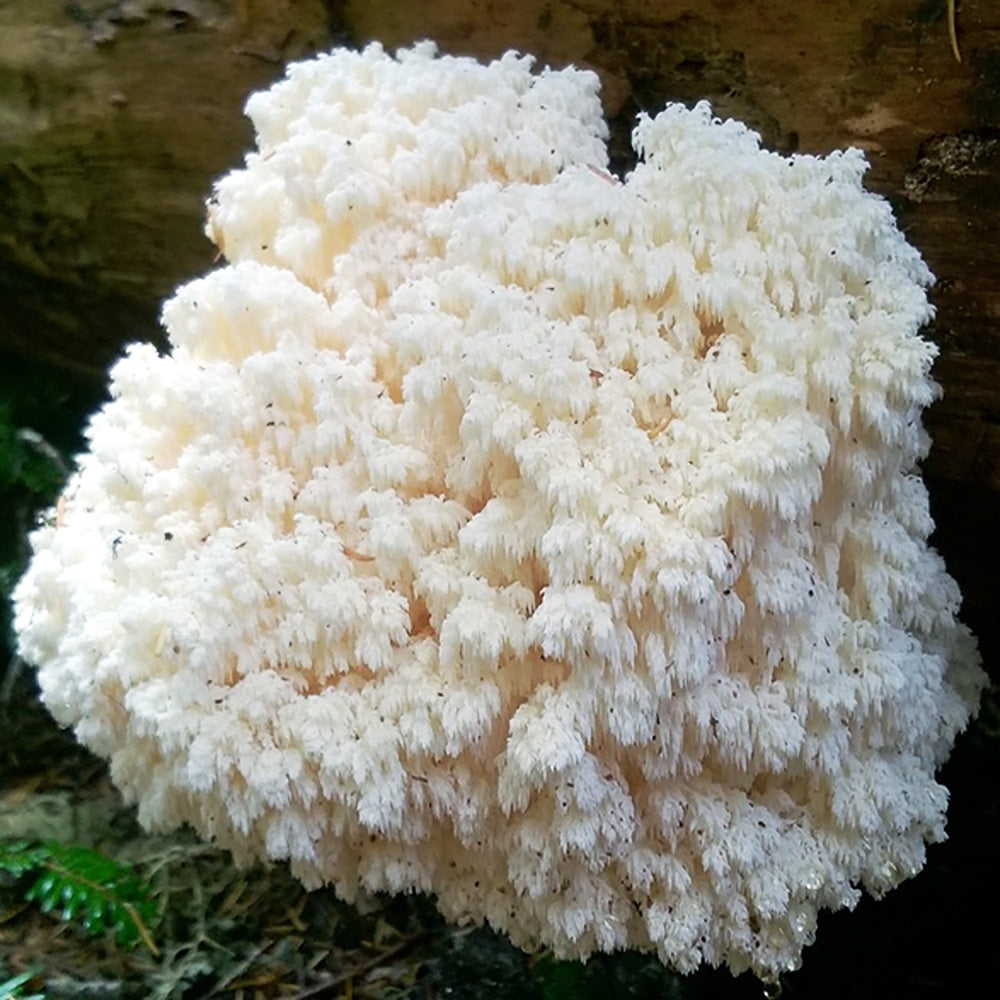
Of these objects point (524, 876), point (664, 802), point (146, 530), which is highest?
point (146, 530)

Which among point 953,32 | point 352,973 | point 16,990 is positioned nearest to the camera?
point 953,32

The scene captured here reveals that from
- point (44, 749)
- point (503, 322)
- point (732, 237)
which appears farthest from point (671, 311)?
point (44, 749)

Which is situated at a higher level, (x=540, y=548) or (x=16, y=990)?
(x=540, y=548)

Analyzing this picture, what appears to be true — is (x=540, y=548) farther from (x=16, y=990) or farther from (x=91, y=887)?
(x=16, y=990)

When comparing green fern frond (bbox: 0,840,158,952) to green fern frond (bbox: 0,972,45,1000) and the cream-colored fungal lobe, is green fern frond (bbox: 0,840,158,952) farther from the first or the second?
the cream-colored fungal lobe

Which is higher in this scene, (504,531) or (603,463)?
(603,463)

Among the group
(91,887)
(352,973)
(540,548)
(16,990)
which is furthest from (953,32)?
(16,990)

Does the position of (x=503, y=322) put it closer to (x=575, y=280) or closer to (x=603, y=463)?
(x=575, y=280)
